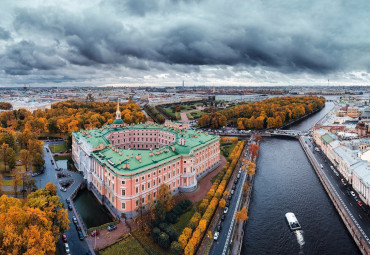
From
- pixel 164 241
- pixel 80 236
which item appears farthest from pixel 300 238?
pixel 80 236

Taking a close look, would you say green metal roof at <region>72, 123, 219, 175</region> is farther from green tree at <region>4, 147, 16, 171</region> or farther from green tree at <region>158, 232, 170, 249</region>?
green tree at <region>4, 147, 16, 171</region>

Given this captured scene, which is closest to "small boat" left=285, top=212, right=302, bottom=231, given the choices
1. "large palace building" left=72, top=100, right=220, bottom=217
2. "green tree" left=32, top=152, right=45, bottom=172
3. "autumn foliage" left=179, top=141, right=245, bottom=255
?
"autumn foliage" left=179, top=141, right=245, bottom=255

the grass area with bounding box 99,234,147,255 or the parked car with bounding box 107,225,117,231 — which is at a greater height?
the parked car with bounding box 107,225,117,231

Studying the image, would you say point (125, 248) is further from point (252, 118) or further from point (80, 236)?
point (252, 118)

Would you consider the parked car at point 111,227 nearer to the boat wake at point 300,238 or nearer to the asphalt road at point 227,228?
the asphalt road at point 227,228

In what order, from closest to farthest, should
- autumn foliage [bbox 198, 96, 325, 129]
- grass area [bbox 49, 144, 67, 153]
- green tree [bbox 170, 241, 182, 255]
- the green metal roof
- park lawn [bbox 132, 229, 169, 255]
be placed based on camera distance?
green tree [bbox 170, 241, 182, 255]
park lawn [bbox 132, 229, 169, 255]
the green metal roof
grass area [bbox 49, 144, 67, 153]
autumn foliage [bbox 198, 96, 325, 129]

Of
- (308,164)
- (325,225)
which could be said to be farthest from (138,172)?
(308,164)
